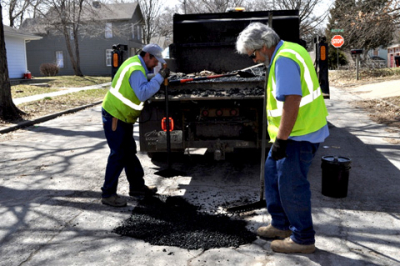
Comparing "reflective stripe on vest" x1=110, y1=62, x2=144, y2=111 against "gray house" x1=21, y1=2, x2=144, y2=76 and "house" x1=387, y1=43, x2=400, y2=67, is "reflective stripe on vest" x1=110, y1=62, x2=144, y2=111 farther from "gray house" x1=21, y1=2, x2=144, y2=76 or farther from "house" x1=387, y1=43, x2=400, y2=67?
"house" x1=387, y1=43, x2=400, y2=67

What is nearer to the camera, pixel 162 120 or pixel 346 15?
pixel 162 120

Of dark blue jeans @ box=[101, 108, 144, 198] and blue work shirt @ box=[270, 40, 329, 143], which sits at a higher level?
blue work shirt @ box=[270, 40, 329, 143]

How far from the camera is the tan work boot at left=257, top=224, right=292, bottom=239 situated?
12.1ft

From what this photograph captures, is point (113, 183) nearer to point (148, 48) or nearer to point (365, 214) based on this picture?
point (148, 48)

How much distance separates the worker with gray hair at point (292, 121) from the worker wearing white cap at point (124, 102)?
1322 mm

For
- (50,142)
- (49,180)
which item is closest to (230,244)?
(49,180)

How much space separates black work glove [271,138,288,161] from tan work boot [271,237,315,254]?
28.1 inches

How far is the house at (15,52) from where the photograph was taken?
27.9 m

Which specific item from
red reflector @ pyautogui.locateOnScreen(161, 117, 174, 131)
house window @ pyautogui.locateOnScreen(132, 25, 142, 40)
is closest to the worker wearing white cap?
red reflector @ pyautogui.locateOnScreen(161, 117, 174, 131)

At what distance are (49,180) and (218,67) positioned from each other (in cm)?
→ 371

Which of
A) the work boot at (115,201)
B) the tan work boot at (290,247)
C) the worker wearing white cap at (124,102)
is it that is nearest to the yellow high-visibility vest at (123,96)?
the worker wearing white cap at (124,102)

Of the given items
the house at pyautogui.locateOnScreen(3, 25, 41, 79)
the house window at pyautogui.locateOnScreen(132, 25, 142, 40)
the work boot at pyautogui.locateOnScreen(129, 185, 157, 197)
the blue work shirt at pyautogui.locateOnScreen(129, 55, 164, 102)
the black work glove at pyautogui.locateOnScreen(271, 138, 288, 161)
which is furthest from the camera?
the house window at pyautogui.locateOnScreen(132, 25, 142, 40)

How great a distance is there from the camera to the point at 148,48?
4.57 metres

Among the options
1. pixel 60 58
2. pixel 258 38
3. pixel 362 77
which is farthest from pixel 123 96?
pixel 60 58
